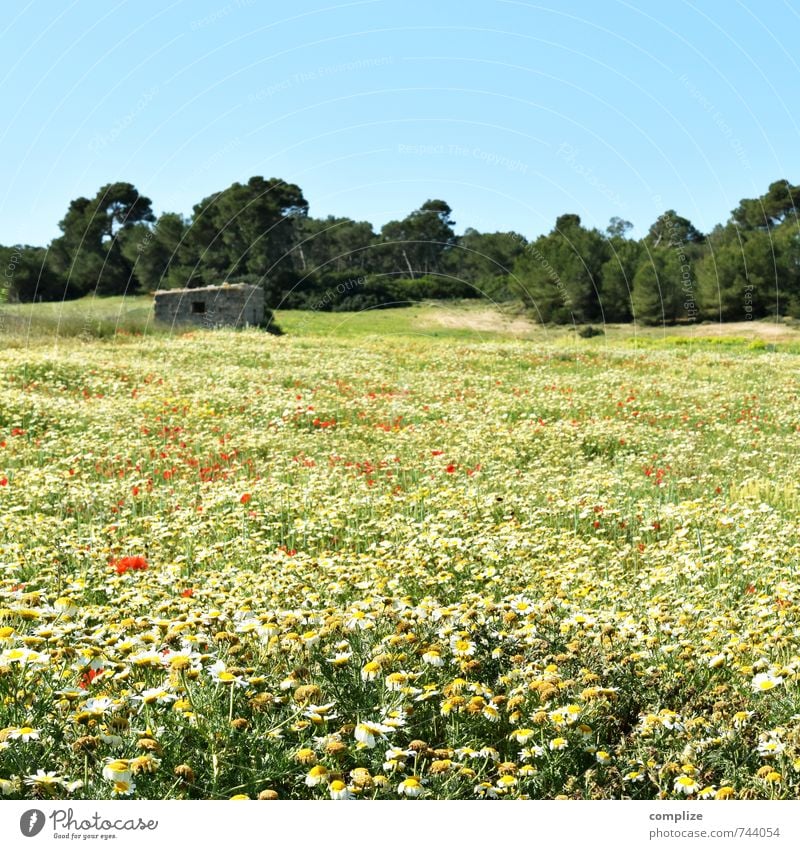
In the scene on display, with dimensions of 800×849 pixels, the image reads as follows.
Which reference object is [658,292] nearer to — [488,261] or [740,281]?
[740,281]

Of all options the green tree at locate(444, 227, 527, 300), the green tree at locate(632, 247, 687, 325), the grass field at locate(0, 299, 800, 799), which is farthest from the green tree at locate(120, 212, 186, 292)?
the grass field at locate(0, 299, 800, 799)

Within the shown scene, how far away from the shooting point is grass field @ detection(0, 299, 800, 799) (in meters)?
3.38

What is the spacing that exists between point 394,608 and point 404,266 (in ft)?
257

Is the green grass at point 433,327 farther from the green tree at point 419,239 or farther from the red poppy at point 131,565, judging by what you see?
the red poppy at point 131,565

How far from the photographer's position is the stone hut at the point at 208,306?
140ft

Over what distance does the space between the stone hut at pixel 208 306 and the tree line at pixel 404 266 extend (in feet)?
38.3

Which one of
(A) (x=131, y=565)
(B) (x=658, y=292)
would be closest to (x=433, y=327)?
(B) (x=658, y=292)

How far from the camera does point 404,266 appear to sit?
81000mm

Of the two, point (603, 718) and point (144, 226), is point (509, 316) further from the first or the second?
point (603, 718)

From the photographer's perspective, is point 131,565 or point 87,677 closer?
point 87,677

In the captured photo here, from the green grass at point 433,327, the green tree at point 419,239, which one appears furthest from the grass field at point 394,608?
the green tree at point 419,239

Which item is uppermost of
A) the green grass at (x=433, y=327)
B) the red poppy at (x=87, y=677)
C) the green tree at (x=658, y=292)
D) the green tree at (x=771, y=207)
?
the green tree at (x=771, y=207)

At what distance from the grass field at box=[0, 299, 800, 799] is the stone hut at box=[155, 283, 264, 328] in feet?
96.6

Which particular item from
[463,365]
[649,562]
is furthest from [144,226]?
[649,562]
